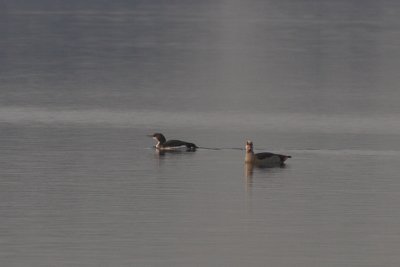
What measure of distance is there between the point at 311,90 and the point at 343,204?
23247mm

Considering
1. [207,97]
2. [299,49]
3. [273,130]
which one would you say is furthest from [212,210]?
[299,49]

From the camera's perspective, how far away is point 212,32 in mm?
91375

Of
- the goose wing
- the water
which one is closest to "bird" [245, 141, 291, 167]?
the goose wing

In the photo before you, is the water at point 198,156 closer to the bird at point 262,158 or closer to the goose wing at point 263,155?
the bird at point 262,158

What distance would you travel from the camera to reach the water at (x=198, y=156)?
2309cm

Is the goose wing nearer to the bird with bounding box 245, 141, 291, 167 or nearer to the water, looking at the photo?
the bird with bounding box 245, 141, 291, 167

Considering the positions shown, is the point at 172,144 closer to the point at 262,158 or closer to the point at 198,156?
the point at 198,156

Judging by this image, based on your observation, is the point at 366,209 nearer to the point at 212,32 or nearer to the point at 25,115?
the point at 25,115

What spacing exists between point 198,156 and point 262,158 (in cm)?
187

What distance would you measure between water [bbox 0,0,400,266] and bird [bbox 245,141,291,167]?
250 millimetres

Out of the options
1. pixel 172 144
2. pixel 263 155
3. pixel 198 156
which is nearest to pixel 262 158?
pixel 263 155

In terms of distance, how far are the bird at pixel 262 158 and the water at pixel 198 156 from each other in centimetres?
25

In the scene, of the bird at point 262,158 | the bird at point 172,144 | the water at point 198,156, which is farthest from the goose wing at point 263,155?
the bird at point 172,144

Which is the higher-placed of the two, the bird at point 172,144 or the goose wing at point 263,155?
the bird at point 172,144
